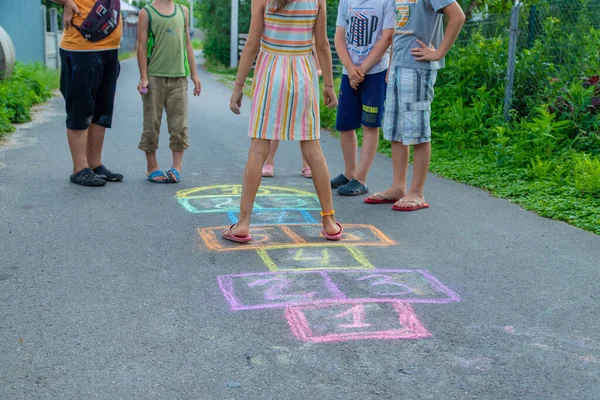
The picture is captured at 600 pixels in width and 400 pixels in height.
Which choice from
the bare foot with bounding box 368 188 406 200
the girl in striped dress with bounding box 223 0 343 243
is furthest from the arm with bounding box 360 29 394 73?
the girl in striped dress with bounding box 223 0 343 243

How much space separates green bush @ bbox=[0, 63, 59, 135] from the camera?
888 centimetres

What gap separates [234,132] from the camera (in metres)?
9.57

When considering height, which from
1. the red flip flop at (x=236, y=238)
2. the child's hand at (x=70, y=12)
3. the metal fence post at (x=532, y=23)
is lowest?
the red flip flop at (x=236, y=238)

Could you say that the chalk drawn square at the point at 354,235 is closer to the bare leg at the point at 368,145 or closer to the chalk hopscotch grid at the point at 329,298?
the chalk hopscotch grid at the point at 329,298

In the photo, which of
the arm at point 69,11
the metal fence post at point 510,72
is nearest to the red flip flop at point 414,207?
the metal fence post at point 510,72

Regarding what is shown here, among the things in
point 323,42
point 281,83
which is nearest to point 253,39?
point 281,83

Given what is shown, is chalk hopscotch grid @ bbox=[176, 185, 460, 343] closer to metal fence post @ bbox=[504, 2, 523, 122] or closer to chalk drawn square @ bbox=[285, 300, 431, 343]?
chalk drawn square @ bbox=[285, 300, 431, 343]

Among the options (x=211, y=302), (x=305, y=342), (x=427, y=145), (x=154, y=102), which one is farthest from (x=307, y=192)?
(x=305, y=342)

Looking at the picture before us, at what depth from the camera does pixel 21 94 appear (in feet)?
33.4

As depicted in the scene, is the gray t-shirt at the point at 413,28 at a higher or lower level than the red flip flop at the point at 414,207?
higher

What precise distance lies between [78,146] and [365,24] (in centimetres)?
263

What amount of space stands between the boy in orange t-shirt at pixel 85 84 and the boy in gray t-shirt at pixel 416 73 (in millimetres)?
2414

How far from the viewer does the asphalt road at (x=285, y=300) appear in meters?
2.63

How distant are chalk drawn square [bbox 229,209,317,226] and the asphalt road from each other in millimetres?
28
